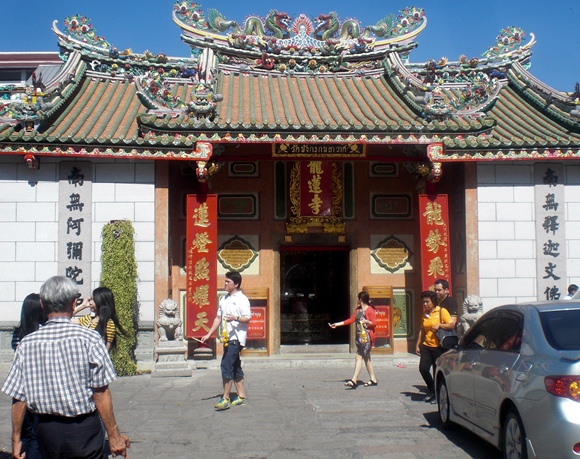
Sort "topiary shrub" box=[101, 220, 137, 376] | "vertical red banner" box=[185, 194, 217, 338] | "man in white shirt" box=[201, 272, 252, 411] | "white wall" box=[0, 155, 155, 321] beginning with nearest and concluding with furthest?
"man in white shirt" box=[201, 272, 252, 411] → "topiary shrub" box=[101, 220, 137, 376] → "white wall" box=[0, 155, 155, 321] → "vertical red banner" box=[185, 194, 217, 338]

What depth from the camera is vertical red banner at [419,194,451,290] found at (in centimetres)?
1201

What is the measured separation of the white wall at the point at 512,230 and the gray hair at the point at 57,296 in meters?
9.19

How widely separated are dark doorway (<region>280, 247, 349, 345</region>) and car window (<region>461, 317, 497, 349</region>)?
22.1 feet

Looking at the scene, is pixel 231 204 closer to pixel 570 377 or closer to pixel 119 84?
pixel 119 84

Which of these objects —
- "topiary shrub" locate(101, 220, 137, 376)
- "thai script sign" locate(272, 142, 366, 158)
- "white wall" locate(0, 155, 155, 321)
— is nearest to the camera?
"topiary shrub" locate(101, 220, 137, 376)

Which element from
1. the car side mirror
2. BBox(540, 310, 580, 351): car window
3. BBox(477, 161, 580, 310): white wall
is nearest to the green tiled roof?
BBox(477, 161, 580, 310): white wall

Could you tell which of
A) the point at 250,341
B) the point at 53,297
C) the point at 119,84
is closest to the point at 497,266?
the point at 250,341

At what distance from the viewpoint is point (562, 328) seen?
516 cm

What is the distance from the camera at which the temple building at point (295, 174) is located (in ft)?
37.1

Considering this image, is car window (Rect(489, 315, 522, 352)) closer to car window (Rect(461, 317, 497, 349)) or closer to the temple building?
car window (Rect(461, 317, 497, 349))

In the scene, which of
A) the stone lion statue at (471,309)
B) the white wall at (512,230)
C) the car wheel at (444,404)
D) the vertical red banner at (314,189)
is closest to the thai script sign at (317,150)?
the vertical red banner at (314,189)

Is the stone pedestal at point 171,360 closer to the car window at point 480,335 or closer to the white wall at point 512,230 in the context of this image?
the white wall at point 512,230

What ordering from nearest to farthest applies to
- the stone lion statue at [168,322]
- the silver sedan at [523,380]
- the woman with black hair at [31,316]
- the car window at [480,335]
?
the silver sedan at [523,380], the woman with black hair at [31,316], the car window at [480,335], the stone lion statue at [168,322]

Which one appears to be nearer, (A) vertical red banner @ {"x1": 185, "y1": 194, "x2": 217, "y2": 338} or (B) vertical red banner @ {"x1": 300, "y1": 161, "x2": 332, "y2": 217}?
(A) vertical red banner @ {"x1": 185, "y1": 194, "x2": 217, "y2": 338}
